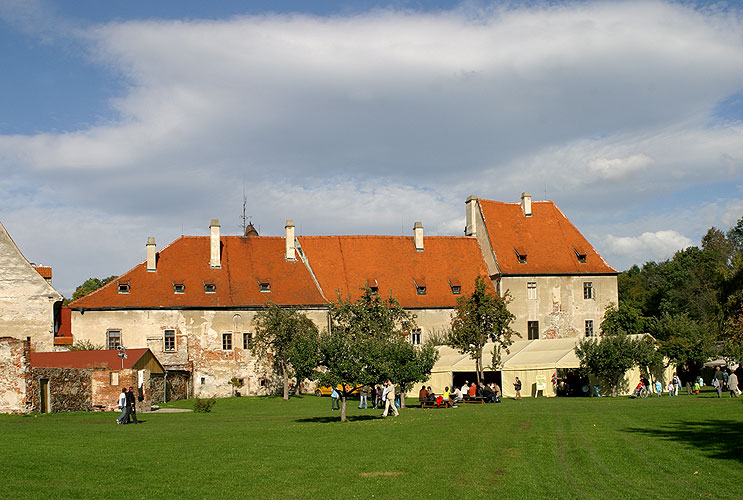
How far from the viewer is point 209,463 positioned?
17.7m

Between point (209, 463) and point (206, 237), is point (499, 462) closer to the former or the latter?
point (209, 463)

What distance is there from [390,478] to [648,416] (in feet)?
48.0

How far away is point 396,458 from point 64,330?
44.0 metres

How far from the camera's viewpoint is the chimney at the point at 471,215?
218 feet

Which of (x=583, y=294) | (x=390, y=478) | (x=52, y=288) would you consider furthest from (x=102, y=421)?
(x=583, y=294)

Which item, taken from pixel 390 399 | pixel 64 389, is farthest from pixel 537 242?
pixel 64 389

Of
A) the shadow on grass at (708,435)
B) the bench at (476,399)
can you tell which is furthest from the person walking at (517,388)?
the shadow on grass at (708,435)

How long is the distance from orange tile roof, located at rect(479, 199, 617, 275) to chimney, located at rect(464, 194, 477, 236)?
0.82 meters

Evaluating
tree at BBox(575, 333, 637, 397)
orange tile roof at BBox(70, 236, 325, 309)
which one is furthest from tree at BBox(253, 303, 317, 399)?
tree at BBox(575, 333, 637, 397)

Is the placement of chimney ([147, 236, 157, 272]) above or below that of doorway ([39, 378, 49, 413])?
above

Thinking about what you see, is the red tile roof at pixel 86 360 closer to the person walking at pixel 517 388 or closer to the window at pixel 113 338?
the window at pixel 113 338

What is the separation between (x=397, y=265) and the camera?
2489 inches

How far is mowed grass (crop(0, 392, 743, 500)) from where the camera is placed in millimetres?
14336

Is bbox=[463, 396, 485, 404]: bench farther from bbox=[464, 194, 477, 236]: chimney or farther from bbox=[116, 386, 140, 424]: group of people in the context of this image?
bbox=[464, 194, 477, 236]: chimney
